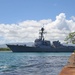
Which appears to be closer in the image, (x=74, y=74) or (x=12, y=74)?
(x=74, y=74)

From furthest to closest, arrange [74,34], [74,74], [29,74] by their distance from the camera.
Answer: [74,34], [29,74], [74,74]

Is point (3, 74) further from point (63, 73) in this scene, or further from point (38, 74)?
point (63, 73)

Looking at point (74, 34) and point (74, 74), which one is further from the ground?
point (74, 34)

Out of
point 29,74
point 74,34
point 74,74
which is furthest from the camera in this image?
point 74,34

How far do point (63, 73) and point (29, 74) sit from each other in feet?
62.7

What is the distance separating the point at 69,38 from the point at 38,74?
13.5 meters

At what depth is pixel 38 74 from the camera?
3325 cm

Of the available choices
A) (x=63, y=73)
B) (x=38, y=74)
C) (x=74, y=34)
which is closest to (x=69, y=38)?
(x=74, y=34)

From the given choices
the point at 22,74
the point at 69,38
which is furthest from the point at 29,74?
the point at 69,38

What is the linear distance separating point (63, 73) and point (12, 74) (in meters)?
20.0

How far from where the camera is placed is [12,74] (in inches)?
1319

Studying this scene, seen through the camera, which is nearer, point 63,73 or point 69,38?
point 63,73

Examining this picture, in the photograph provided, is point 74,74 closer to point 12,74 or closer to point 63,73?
point 63,73

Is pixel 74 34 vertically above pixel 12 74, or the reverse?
pixel 74 34
